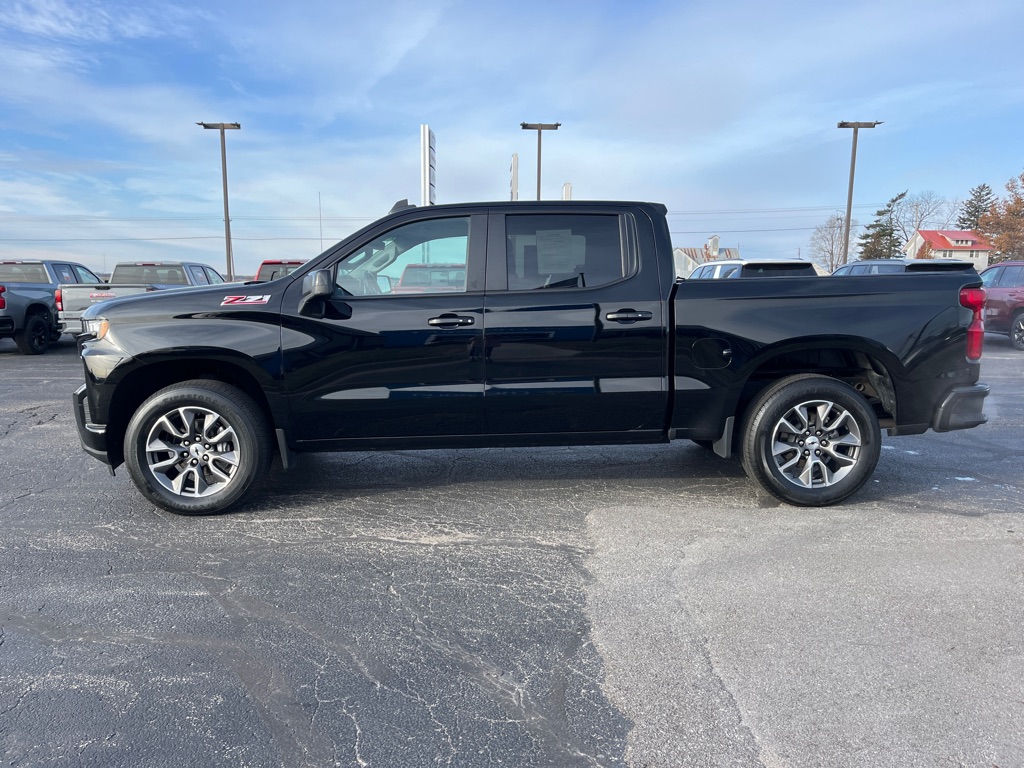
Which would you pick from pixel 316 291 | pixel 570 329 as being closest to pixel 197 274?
pixel 316 291

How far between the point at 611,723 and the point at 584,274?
2.77 meters

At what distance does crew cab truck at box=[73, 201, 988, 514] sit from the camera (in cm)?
418

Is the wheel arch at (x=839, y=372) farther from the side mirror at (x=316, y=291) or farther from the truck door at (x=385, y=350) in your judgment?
the side mirror at (x=316, y=291)


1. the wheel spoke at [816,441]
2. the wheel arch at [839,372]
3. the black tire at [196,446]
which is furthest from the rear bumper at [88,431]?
the wheel spoke at [816,441]

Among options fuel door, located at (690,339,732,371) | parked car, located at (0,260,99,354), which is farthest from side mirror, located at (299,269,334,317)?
parked car, located at (0,260,99,354)

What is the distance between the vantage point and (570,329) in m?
4.23

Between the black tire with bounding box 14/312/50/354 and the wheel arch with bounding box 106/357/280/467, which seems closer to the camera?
the wheel arch with bounding box 106/357/280/467

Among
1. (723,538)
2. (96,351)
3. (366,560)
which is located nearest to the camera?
(366,560)

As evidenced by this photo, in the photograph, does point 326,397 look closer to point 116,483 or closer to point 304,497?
point 304,497

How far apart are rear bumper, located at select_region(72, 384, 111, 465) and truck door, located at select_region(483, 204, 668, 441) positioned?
7.85 ft

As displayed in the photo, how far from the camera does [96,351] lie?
164 inches

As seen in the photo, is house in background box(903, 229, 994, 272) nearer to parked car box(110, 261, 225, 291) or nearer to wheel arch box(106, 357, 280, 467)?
parked car box(110, 261, 225, 291)

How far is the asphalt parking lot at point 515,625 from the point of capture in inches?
87.9

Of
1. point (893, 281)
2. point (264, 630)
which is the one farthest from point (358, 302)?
point (893, 281)
